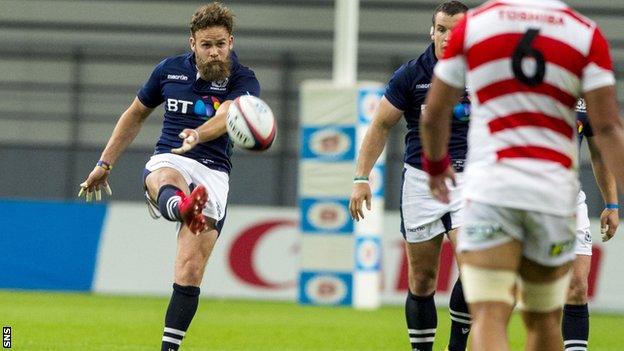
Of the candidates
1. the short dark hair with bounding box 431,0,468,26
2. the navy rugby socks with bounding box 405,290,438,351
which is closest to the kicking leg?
the navy rugby socks with bounding box 405,290,438,351

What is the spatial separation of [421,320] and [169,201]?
171 centimetres

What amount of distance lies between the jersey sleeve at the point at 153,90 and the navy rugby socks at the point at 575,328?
104 inches

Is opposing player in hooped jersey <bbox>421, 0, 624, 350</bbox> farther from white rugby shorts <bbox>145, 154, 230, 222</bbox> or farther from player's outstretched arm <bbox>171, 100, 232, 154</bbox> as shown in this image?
white rugby shorts <bbox>145, 154, 230, 222</bbox>

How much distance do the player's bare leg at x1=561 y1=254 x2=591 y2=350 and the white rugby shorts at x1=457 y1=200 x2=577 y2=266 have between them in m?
3.04

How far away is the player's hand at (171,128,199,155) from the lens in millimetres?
7059

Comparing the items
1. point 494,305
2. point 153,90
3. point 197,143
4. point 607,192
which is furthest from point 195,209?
point 607,192

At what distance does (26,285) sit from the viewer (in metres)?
17.8

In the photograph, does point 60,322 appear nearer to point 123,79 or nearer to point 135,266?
point 135,266

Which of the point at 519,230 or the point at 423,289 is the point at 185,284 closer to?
the point at 423,289

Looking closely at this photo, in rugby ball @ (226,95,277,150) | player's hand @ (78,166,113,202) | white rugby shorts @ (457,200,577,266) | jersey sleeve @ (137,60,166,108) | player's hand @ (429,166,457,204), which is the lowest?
white rugby shorts @ (457,200,577,266)

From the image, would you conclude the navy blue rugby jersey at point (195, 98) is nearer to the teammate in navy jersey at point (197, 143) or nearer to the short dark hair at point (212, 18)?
the teammate in navy jersey at point (197, 143)

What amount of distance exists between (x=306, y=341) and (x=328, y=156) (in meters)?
5.77

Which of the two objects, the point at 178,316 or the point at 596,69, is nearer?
the point at 596,69

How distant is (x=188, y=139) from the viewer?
7117 mm
